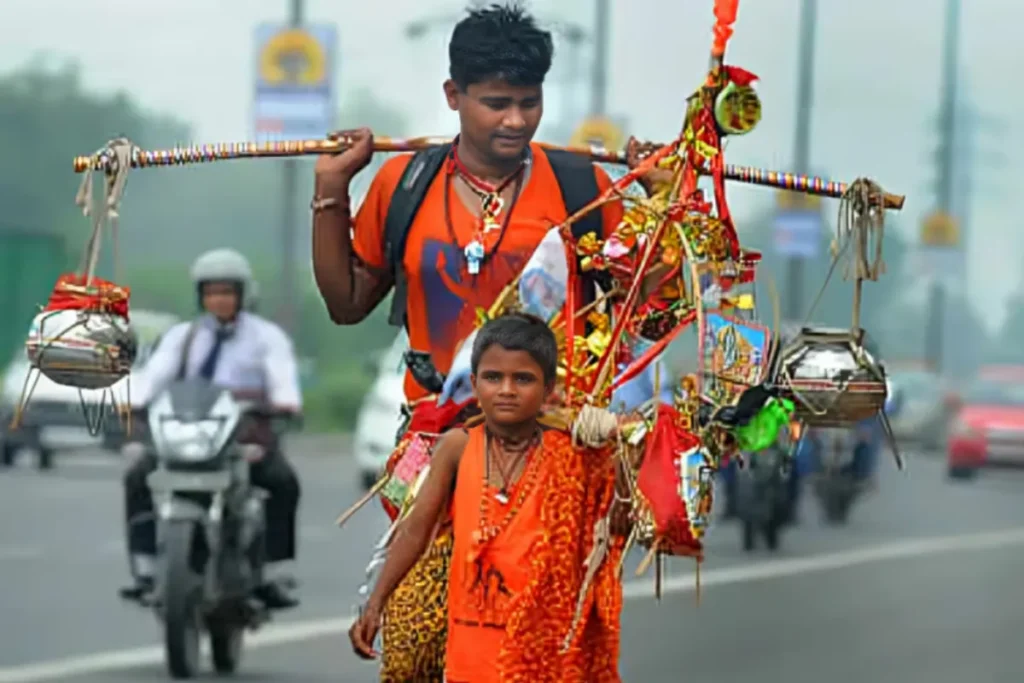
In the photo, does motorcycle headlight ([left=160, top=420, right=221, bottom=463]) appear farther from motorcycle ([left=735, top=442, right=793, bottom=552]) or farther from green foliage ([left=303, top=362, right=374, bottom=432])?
green foliage ([left=303, top=362, right=374, bottom=432])

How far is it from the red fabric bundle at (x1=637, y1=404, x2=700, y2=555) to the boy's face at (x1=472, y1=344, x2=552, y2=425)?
29cm

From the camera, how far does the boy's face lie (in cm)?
588

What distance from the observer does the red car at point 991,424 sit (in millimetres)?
33000

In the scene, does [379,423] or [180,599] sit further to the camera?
[379,423]

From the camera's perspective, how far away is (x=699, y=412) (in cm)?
610

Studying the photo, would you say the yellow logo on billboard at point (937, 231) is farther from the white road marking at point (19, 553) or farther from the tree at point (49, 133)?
the white road marking at point (19, 553)

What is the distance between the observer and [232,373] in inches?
481

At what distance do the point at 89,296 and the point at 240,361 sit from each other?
227 inches

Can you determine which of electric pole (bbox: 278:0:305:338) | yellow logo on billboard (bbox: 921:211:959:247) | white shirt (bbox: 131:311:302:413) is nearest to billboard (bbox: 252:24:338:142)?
electric pole (bbox: 278:0:305:338)

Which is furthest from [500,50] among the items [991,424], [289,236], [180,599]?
[289,236]

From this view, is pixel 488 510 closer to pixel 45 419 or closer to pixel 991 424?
pixel 45 419

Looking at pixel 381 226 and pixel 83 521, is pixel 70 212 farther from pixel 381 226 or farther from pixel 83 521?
pixel 381 226

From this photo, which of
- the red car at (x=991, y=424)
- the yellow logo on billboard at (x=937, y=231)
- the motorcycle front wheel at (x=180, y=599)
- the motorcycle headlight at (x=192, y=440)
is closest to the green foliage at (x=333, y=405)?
the red car at (x=991, y=424)

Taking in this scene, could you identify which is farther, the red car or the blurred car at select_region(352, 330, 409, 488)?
the red car
